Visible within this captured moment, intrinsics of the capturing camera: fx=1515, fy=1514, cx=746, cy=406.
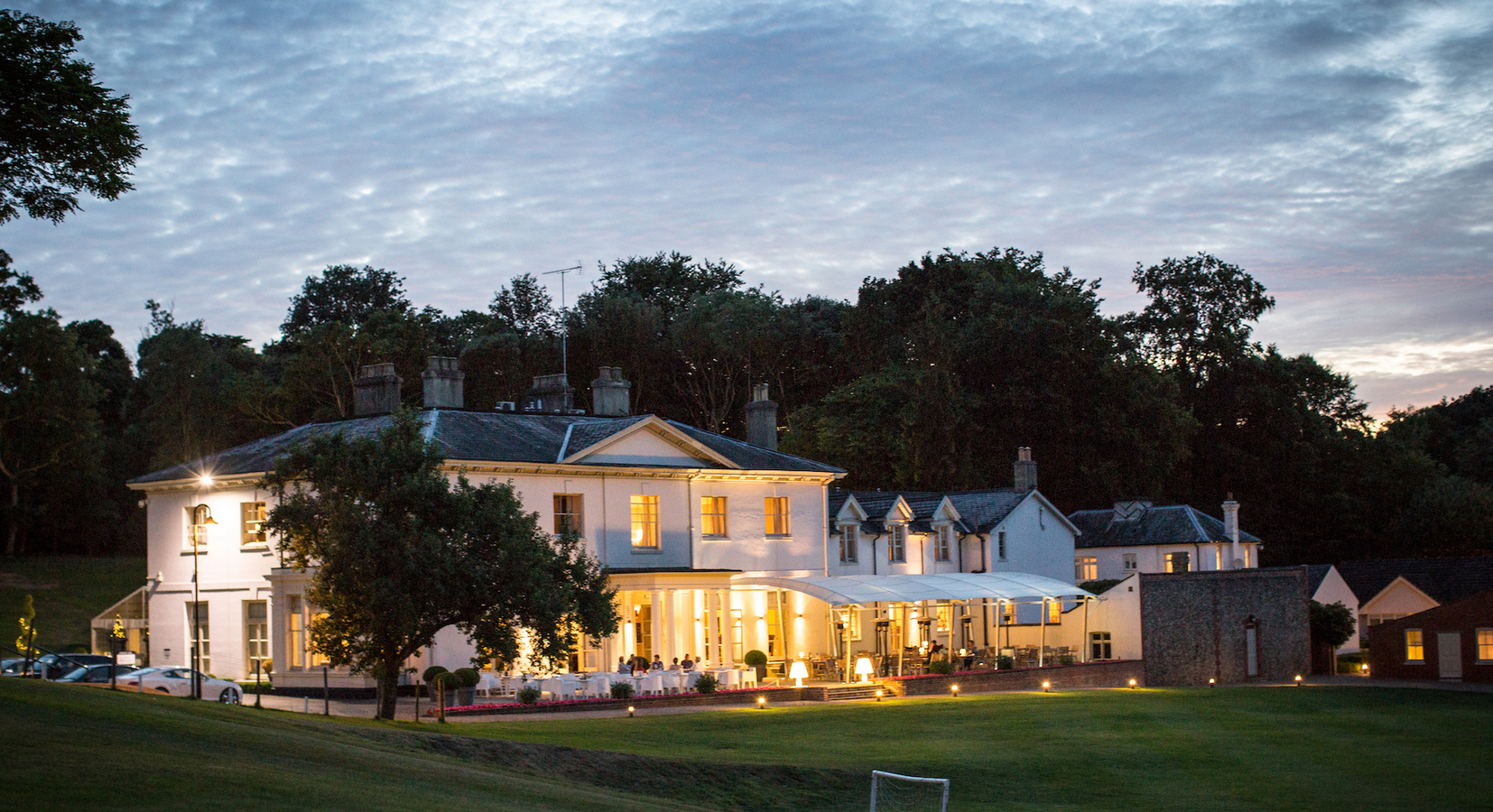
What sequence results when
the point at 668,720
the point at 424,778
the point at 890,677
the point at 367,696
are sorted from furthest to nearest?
the point at 890,677, the point at 367,696, the point at 668,720, the point at 424,778

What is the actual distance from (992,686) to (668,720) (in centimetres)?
1492

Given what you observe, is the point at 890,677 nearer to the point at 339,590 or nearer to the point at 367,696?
the point at 367,696

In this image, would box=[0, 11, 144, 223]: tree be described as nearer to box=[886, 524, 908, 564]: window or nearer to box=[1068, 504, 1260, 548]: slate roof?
box=[886, 524, 908, 564]: window

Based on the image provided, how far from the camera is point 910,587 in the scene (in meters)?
43.8

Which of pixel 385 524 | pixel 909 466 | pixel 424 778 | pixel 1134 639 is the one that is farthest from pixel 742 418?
pixel 424 778

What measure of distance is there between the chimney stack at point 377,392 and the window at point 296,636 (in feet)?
20.2

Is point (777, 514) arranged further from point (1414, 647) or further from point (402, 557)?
point (1414, 647)

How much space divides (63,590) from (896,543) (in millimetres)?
35450

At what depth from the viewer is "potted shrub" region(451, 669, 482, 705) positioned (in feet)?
109

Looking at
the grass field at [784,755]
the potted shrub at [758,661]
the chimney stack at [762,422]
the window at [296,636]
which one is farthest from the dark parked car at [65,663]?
the chimney stack at [762,422]

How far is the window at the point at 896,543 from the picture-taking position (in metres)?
50.5

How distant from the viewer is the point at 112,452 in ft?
234

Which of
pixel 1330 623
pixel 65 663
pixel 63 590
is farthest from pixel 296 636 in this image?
pixel 1330 623

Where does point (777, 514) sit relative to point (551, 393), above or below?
below
